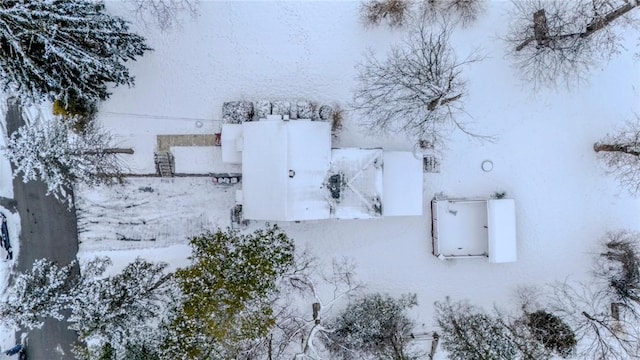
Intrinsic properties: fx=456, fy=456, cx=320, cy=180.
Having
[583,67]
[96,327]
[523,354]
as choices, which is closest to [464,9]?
[583,67]

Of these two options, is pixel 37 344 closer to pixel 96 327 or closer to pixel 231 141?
pixel 96 327

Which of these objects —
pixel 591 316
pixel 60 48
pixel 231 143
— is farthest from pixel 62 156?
pixel 591 316

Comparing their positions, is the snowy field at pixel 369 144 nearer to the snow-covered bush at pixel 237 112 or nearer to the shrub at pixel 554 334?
the snow-covered bush at pixel 237 112

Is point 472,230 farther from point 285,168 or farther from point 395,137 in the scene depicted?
point 285,168

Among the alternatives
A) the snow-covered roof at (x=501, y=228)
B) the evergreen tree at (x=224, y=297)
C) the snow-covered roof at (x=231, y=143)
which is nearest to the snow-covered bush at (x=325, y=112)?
the snow-covered roof at (x=231, y=143)

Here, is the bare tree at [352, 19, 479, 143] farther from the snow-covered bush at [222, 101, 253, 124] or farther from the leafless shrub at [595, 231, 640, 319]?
the leafless shrub at [595, 231, 640, 319]
